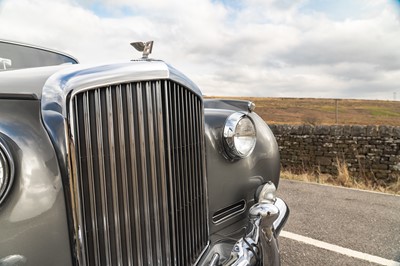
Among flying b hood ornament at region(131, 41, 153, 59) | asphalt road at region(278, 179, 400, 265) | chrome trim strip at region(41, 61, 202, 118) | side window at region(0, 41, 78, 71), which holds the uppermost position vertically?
side window at region(0, 41, 78, 71)

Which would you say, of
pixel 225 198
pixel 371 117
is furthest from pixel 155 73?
pixel 371 117

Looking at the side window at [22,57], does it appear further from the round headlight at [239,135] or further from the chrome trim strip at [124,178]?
the round headlight at [239,135]

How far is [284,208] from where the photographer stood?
6.95 ft

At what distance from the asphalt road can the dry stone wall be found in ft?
7.57

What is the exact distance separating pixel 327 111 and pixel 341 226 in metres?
17.2

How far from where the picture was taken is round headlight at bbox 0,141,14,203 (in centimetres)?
101

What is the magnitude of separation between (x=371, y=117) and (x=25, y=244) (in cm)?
1946

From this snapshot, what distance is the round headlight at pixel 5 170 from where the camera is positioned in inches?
39.9

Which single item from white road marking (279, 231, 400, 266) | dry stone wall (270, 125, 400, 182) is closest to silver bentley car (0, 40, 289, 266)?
white road marking (279, 231, 400, 266)

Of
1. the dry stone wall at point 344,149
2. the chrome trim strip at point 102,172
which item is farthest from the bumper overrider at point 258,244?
the dry stone wall at point 344,149

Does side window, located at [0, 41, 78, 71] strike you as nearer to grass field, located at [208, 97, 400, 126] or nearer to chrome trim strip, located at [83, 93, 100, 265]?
chrome trim strip, located at [83, 93, 100, 265]

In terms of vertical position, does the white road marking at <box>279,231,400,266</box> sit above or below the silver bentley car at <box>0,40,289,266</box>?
below

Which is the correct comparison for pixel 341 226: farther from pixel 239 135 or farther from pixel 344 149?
pixel 344 149

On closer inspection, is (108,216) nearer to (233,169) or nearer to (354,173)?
(233,169)
